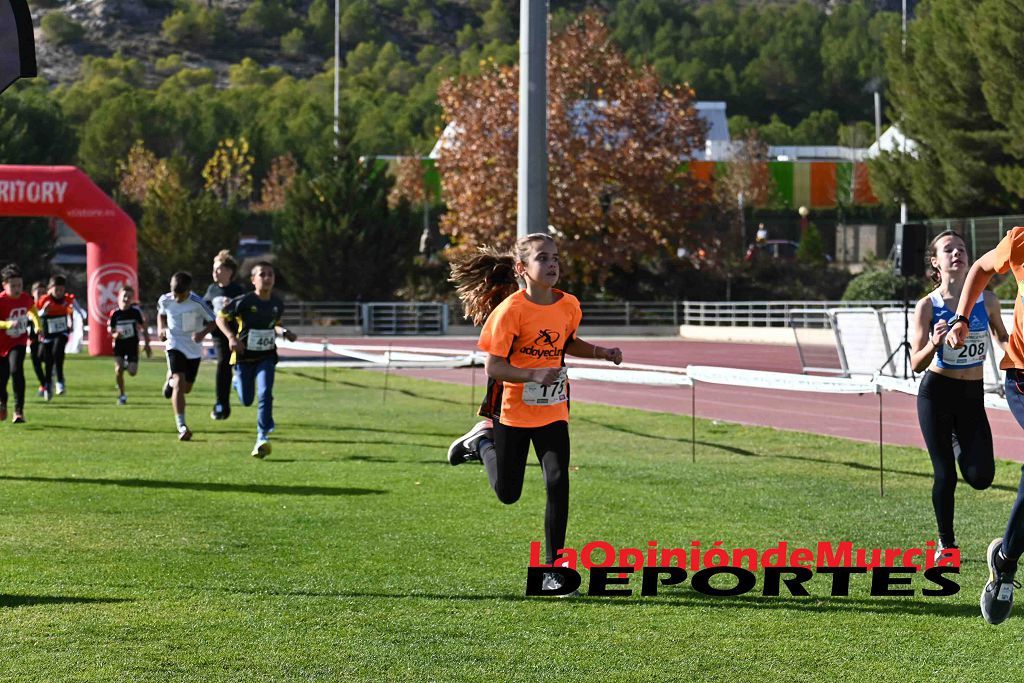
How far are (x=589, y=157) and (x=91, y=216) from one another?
20262 millimetres

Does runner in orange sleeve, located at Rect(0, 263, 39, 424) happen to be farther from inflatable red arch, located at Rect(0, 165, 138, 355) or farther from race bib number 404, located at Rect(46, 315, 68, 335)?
inflatable red arch, located at Rect(0, 165, 138, 355)

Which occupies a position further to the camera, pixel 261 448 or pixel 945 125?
pixel 945 125

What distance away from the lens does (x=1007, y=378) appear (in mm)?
7625

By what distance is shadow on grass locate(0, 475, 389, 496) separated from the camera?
12352 mm

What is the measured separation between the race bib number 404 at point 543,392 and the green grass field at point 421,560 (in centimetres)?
102

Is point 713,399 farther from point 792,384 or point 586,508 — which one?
point 586,508

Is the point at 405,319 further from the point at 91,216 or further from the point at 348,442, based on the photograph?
the point at 348,442

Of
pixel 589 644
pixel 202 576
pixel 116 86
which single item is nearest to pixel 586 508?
pixel 202 576

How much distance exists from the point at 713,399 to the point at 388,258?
33.2 m

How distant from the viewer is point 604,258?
174 ft

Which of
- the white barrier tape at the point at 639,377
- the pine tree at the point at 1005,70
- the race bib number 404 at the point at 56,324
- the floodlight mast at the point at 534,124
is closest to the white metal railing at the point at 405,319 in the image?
the pine tree at the point at 1005,70

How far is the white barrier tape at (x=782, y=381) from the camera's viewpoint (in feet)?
45.3

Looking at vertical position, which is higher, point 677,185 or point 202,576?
point 677,185

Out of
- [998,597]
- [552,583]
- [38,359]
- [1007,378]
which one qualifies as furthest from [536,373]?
[38,359]
